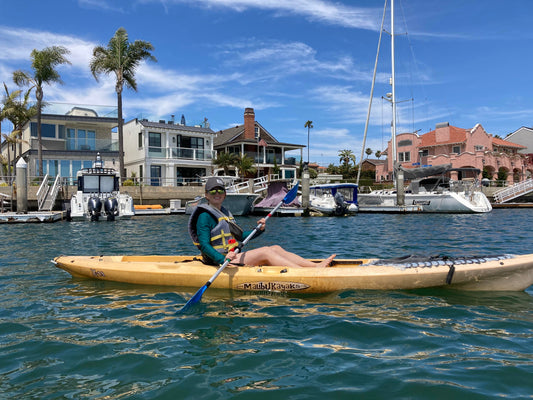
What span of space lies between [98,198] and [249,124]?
85.7ft

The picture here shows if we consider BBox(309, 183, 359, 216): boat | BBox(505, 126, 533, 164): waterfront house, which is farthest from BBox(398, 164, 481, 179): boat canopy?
BBox(505, 126, 533, 164): waterfront house

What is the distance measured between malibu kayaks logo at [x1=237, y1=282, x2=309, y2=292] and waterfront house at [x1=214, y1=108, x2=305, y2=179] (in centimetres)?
3646

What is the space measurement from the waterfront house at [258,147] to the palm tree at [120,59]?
46.9 feet

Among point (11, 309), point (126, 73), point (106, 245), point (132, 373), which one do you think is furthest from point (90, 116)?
point (132, 373)

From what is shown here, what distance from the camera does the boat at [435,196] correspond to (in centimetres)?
2852

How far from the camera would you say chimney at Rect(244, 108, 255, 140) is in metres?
46.4

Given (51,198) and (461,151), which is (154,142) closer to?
(51,198)

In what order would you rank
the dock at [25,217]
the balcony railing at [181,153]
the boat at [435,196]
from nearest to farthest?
the dock at [25,217], the boat at [435,196], the balcony railing at [181,153]

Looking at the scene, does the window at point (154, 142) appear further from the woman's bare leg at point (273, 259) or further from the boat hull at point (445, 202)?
the woman's bare leg at point (273, 259)

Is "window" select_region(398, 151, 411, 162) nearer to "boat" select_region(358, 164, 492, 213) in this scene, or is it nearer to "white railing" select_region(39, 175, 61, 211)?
"boat" select_region(358, 164, 492, 213)

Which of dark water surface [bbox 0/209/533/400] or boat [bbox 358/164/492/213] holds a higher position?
boat [bbox 358/164/492/213]

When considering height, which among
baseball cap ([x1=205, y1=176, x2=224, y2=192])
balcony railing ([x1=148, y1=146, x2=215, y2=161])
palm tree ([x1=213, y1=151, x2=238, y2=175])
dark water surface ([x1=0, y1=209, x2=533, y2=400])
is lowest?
dark water surface ([x1=0, y1=209, x2=533, y2=400])

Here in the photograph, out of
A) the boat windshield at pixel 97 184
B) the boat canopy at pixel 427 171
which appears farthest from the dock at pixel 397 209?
the boat windshield at pixel 97 184

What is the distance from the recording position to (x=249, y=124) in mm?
46531
